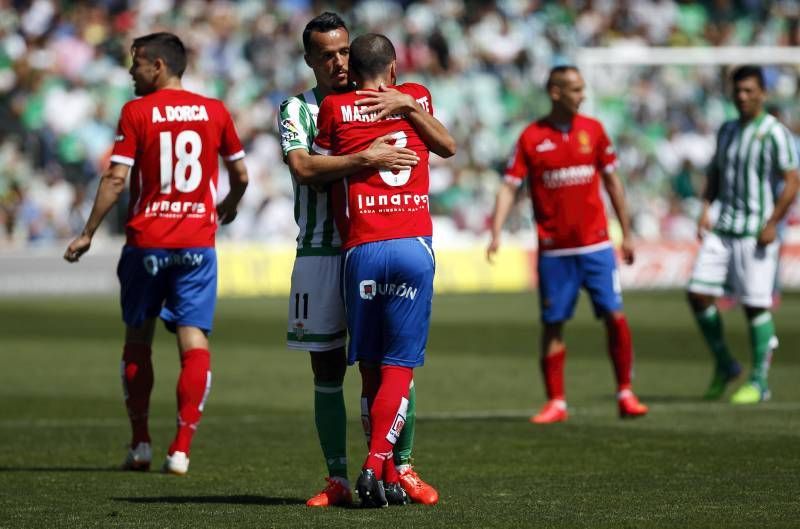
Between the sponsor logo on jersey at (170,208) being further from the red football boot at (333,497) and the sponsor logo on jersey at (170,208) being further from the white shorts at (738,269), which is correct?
the white shorts at (738,269)

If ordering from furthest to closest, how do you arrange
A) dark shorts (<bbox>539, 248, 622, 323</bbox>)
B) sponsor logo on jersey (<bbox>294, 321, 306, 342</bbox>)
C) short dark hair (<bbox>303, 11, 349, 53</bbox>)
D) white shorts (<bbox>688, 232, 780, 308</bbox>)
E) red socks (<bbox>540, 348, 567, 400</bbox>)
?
white shorts (<bbox>688, 232, 780, 308</bbox>) < dark shorts (<bbox>539, 248, 622, 323</bbox>) < red socks (<bbox>540, 348, 567, 400</bbox>) < sponsor logo on jersey (<bbox>294, 321, 306, 342</bbox>) < short dark hair (<bbox>303, 11, 349, 53</bbox>)

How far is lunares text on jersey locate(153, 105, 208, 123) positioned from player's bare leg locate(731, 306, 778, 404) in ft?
16.1

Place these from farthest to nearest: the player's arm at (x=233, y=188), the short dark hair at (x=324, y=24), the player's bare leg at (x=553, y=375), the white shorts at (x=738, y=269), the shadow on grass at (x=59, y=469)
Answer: the white shorts at (x=738, y=269), the player's bare leg at (x=553, y=375), the player's arm at (x=233, y=188), the shadow on grass at (x=59, y=469), the short dark hair at (x=324, y=24)

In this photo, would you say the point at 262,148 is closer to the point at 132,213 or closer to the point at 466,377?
the point at 466,377

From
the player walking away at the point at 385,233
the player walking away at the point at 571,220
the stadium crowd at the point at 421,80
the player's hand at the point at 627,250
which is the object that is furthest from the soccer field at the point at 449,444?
the stadium crowd at the point at 421,80

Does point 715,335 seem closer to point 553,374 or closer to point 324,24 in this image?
point 553,374

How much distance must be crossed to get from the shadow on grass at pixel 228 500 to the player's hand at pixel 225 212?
2072mm

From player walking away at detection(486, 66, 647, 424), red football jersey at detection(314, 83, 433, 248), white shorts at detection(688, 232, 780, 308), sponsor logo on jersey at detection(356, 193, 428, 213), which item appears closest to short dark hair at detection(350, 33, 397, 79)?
red football jersey at detection(314, 83, 433, 248)

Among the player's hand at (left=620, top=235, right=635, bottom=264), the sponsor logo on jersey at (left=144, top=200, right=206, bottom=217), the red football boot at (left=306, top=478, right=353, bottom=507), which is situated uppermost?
the sponsor logo on jersey at (left=144, top=200, right=206, bottom=217)

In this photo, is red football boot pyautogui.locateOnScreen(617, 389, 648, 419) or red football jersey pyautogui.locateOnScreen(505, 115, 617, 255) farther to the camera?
red football jersey pyautogui.locateOnScreen(505, 115, 617, 255)

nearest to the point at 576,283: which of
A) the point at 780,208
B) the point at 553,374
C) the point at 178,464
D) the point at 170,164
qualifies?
the point at 553,374

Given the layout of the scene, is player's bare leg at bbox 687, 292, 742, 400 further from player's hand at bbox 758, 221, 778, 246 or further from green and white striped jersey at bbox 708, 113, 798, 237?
player's hand at bbox 758, 221, 778, 246

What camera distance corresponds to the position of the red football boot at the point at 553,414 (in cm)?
1029

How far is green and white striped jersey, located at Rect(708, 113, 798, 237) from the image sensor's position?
1148 centimetres
